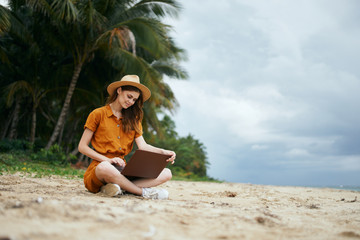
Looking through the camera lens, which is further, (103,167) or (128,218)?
(103,167)

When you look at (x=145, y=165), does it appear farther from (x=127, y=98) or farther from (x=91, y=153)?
(x=127, y=98)

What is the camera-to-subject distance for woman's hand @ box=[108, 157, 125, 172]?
9.37 ft

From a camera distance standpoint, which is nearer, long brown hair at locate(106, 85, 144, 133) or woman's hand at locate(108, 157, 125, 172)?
woman's hand at locate(108, 157, 125, 172)

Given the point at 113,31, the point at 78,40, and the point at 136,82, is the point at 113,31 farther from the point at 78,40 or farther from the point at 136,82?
the point at 136,82

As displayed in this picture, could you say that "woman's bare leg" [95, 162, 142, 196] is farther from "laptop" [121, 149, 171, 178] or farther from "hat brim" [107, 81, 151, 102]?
"hat brim" [107, 81, 151, 102]

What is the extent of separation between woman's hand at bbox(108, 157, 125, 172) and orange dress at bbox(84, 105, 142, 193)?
179mm

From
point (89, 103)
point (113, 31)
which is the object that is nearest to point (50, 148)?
point (89, 103)

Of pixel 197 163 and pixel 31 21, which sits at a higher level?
pixel 31 21

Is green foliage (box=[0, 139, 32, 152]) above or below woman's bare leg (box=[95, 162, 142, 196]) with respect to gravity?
below

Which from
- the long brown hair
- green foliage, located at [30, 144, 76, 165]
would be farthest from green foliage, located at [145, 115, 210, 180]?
the long brown hair

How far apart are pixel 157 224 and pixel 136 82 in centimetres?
182

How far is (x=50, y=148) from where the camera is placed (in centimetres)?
952

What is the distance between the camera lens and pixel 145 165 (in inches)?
115

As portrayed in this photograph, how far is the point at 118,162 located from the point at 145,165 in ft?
0.89
